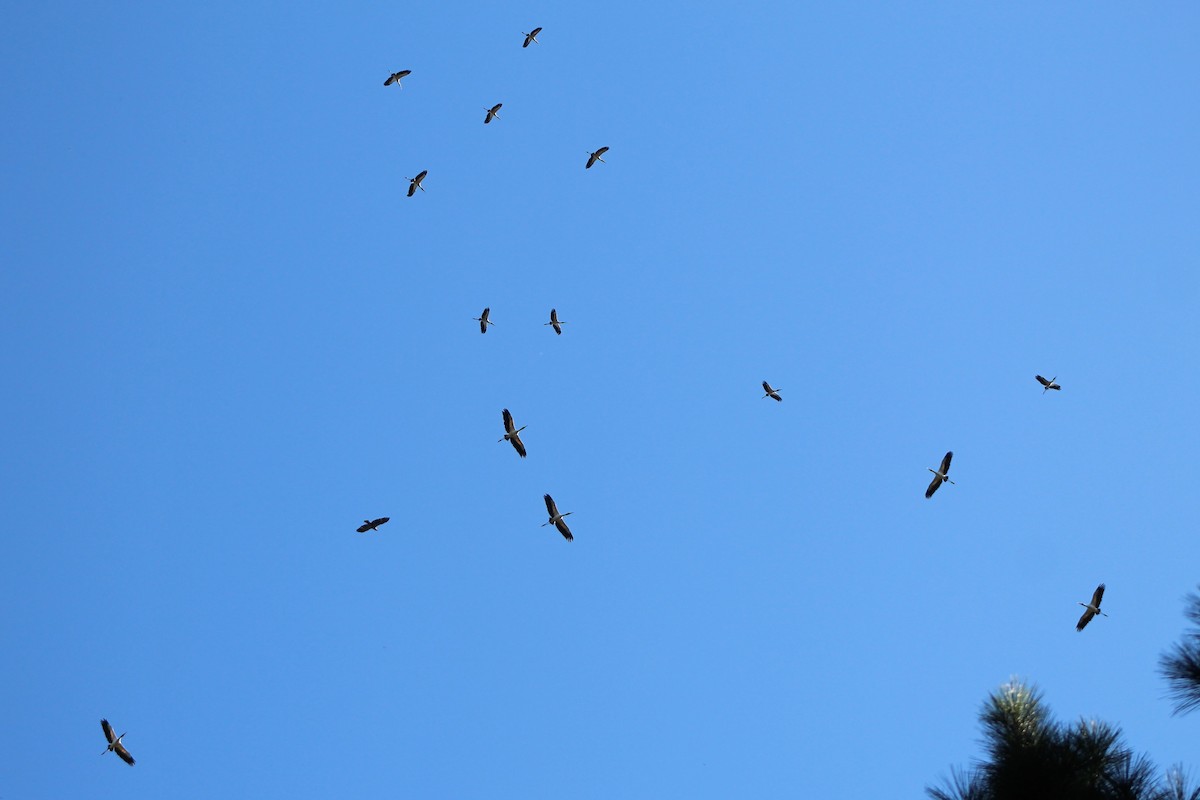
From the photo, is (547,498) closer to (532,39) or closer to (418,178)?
(418,178)

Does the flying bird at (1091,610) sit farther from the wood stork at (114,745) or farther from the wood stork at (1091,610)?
the wood stork at (114,745)

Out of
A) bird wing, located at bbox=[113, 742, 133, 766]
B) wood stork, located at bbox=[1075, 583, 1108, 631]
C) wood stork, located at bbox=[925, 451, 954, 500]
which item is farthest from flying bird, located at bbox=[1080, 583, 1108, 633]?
bird wing, located at bbox=[113, 742, 133, 766]

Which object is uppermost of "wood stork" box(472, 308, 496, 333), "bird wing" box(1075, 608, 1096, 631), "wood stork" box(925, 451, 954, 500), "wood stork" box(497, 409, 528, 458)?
"wood stork" box(472, 308, 496, 333)

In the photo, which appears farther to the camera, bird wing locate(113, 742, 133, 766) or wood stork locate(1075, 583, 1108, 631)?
bird wing locate(113, 742, 133, 766)

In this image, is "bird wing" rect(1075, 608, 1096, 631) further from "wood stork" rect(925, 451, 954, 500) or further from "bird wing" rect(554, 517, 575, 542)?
"bird wing" rect(554, 517, 575, 542)

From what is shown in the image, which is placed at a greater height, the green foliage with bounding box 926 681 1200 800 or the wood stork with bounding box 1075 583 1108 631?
the wood stork with bounding box 1075 583 1108 631

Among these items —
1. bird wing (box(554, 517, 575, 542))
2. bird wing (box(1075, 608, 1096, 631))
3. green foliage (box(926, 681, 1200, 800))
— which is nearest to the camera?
green foliage (box(926, 681, 1200, 800))

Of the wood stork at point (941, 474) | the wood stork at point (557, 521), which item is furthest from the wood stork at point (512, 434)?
the wood stork at point (941, 474)

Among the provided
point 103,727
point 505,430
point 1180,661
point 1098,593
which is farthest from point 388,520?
point 1180,661

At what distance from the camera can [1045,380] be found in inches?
1230

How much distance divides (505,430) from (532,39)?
15319 mm

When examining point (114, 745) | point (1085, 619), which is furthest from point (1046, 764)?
point (114, 745)

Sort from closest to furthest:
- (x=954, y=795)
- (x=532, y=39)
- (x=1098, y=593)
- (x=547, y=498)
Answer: (x=954, y=795), (x=1098, y=593), (x=547, y=498), (x=532, y=39)

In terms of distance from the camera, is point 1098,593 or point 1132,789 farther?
point 1098,593
